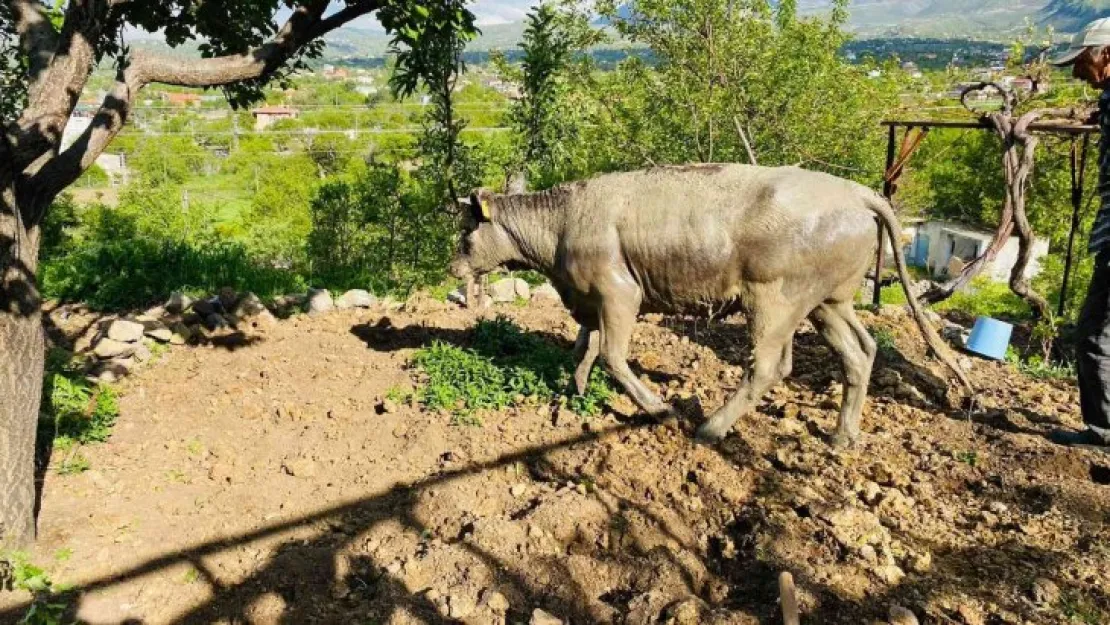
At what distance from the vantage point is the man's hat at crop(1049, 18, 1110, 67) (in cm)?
512

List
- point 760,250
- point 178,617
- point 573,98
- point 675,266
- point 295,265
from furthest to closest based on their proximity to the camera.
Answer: point 295,265
point 573,98
point 675,266
point 760,250
point 178,617

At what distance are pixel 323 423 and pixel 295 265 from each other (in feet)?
26.6

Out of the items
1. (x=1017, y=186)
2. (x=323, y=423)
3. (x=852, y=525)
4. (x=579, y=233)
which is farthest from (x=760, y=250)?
(x=323, y=423)

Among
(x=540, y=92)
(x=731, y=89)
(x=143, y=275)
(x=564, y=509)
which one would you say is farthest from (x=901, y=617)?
(x=731, y=89)

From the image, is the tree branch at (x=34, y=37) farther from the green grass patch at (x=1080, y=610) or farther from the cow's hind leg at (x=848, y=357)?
the green grass patch at (x=1080, y=610)

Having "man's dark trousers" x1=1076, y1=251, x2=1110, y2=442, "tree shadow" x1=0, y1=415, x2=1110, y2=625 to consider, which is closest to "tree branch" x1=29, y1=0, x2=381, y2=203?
"tree shadow" x1=0, y1=415, x2=1110, y2=625

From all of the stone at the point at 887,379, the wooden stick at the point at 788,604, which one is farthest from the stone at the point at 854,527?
the stone at the point at 887,379

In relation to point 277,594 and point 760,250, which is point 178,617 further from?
point 760,250

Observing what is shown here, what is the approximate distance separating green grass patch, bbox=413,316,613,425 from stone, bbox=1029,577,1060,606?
10.1 feet

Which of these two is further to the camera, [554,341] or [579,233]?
[554,341]

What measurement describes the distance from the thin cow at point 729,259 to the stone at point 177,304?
14.0ft

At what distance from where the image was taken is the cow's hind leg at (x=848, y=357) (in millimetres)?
5527

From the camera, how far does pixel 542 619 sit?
11.5 ft

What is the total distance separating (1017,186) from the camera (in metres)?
6.58
